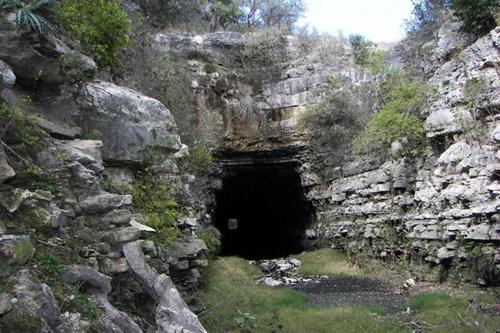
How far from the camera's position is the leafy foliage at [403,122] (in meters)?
13.1

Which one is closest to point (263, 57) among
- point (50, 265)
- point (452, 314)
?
point (452, 314)

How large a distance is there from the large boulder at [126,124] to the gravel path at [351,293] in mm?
4911

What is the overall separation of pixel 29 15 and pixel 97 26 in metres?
2.22

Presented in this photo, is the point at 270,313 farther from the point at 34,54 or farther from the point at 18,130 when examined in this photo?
the point at 34,54

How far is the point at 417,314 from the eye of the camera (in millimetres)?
8375

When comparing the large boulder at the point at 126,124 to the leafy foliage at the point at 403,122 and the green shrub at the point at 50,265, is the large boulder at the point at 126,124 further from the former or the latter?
the leafy foliage at the point at 403,122

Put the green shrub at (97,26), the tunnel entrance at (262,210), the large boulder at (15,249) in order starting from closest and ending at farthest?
1. the large boulder at (15,249)
2. the green shrub at (97,26)
3. the tunnel entrance at (262,210)

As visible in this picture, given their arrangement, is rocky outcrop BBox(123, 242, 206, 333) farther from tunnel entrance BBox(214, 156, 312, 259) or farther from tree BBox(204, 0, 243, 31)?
tree BBox(204, 0, 243, 31)

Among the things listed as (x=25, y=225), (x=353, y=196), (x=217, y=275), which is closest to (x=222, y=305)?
(x=217, y=275)

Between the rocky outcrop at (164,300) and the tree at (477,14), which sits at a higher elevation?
the tree at (477,14)

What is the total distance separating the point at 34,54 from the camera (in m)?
5.92

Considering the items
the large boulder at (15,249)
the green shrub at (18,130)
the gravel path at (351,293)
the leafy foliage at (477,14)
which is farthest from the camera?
the leafy foliage at (477,14)

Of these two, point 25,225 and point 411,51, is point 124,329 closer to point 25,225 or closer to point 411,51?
point 25,225

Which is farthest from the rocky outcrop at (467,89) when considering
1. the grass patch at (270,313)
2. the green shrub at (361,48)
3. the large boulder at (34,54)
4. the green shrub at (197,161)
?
the large boulder at (34,54)
